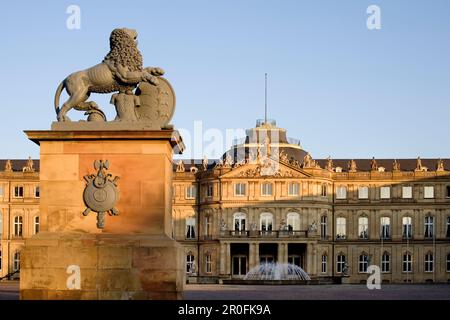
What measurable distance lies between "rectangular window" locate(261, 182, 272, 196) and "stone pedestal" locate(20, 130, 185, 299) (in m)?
84.4

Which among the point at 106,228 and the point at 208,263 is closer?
the point at 106,228

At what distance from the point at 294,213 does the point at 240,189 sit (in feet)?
20.7

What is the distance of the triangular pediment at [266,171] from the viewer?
107 metres

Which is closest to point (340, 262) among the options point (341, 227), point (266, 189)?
point (341, 227)

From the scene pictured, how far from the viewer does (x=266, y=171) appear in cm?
10662

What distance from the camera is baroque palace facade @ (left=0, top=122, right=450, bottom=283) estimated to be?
107 meters

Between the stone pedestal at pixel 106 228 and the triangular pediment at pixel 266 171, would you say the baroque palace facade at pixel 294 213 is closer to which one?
the triangular pediment at pixel 266 171

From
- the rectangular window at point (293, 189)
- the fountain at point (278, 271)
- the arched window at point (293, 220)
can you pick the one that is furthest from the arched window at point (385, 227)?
the fountain at point (278, 271)

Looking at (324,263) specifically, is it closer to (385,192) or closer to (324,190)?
(324,190)

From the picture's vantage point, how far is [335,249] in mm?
110438

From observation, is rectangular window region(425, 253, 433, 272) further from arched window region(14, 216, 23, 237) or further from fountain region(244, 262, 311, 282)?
arched window region(14, 216, 23, 237)

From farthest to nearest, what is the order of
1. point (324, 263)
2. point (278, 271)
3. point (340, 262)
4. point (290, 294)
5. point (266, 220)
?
point (340, 262)
point (324, 263)
point (266, 220)
point (278, 271)
point (290, 294)

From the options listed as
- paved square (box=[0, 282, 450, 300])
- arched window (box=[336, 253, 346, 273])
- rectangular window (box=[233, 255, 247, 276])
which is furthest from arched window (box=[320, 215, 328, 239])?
paved square (box=[0, 282, 450, 300])
